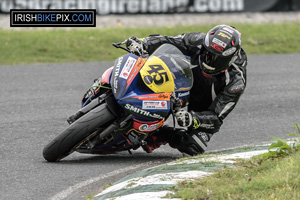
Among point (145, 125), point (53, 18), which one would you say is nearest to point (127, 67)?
point (145, 125)

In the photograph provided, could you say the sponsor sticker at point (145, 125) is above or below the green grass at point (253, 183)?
above

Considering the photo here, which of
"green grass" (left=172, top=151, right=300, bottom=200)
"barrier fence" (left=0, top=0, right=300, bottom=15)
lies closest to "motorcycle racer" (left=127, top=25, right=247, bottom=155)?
"green grass" (left=172, top=151, right=300, bottom=200)

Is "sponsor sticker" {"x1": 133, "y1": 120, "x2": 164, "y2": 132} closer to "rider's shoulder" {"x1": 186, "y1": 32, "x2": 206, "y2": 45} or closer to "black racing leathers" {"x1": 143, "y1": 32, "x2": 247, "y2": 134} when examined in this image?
"black racing leathers" {"x1": 143, "y1": 32, "x2": 247, "y2": 134}

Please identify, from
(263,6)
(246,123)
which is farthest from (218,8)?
(246,123)

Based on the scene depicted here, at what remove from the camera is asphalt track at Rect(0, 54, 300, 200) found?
5707 millimetres

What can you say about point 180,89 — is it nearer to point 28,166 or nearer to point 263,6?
point 28,166

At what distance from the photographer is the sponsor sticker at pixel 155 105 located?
19.4 feet

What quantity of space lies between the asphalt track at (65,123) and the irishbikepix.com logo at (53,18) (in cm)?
300

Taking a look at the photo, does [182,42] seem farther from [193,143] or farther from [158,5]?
[158,5]

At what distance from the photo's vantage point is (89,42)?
1393 cm

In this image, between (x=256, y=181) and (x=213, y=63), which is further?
(x=213, y=63)

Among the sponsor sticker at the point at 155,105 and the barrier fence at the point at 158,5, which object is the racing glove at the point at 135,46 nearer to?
the sponsor sticker at the point at 155,105

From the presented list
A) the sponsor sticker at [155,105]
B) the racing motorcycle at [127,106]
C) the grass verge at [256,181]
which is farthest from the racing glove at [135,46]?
the grass verge at [256,181]

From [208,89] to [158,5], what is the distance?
864 centimetres
